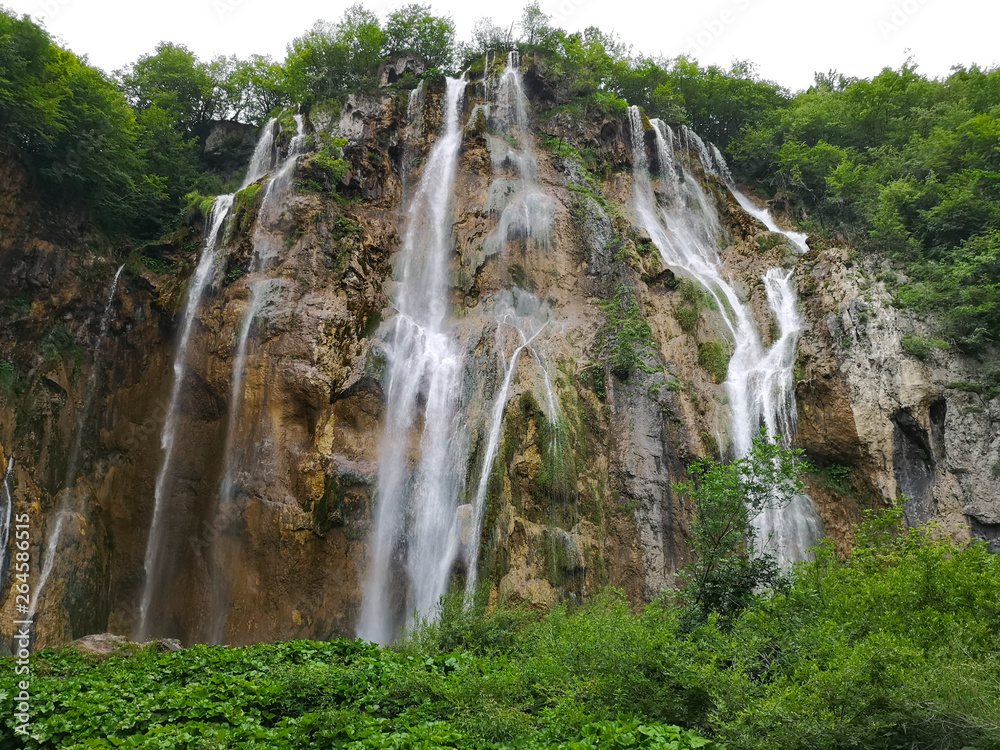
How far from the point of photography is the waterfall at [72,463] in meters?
16.5

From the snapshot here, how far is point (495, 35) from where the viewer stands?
104 feet

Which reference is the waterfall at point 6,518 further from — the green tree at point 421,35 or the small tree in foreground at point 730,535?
the green tree at point 421,35

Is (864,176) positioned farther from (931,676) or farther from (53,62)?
(53,62)

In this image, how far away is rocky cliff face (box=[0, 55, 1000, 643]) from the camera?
15.2 metres

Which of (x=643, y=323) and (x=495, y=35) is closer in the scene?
(x=643, y=323)

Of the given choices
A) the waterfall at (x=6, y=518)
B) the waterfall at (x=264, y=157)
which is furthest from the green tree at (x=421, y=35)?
the waterfall at (x=6, y=518)

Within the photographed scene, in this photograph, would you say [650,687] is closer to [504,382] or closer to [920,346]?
[504,382]

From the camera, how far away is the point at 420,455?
56.6 ft

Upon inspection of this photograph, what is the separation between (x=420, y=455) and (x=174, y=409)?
8219 millimetres

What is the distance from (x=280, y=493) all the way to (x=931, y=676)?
48.3ft

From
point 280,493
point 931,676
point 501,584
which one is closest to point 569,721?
point 931,676

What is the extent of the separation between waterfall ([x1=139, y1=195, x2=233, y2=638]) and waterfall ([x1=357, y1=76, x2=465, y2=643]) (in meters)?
6.42

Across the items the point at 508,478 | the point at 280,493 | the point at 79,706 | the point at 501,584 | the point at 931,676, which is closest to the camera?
the point at 931,676

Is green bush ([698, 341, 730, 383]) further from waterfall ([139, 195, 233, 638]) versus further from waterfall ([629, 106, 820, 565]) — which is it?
waterfall ([139, 195, 233, 638])
